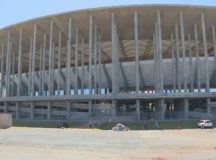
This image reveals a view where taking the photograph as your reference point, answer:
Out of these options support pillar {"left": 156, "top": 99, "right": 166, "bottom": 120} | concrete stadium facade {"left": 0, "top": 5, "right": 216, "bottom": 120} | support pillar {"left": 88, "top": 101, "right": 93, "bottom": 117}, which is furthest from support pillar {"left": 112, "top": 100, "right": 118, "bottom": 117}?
support pillar {"left": 156, "top": 99, "right": 166, "bottom": 120}

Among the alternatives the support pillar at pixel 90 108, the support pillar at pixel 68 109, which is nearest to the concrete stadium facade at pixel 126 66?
the support pillar at pixel 90 108

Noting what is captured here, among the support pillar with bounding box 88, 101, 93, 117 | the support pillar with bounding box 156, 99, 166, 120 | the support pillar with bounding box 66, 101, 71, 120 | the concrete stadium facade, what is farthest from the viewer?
the support pillar with bounding box 66, 101, 71, 120

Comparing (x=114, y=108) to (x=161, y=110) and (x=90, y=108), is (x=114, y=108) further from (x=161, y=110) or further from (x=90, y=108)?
(x=161, y=110)

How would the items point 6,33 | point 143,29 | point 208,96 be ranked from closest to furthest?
1. point 208,96
2. point 143,29
3. point 6,33

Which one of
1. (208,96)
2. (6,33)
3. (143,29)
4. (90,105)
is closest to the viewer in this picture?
(208,96)

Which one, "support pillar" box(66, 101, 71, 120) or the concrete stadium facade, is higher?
the concrete stadium facade

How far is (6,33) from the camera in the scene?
71312 mm

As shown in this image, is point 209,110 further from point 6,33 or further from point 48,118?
point 6,33

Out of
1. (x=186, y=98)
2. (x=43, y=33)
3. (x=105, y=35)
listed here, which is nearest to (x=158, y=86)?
(x=186, y=98)

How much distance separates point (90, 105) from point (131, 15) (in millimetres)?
15776

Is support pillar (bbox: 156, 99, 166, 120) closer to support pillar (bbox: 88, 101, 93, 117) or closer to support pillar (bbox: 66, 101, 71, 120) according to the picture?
support pillar (bbox: 88, 101, 93, 117)

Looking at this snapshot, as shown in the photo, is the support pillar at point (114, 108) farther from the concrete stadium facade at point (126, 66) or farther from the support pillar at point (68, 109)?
the support pillar at point (68, 109)

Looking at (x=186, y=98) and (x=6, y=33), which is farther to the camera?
Answer: (x=6, y=33)

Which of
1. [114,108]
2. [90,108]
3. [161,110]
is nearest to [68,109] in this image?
[90,108]
